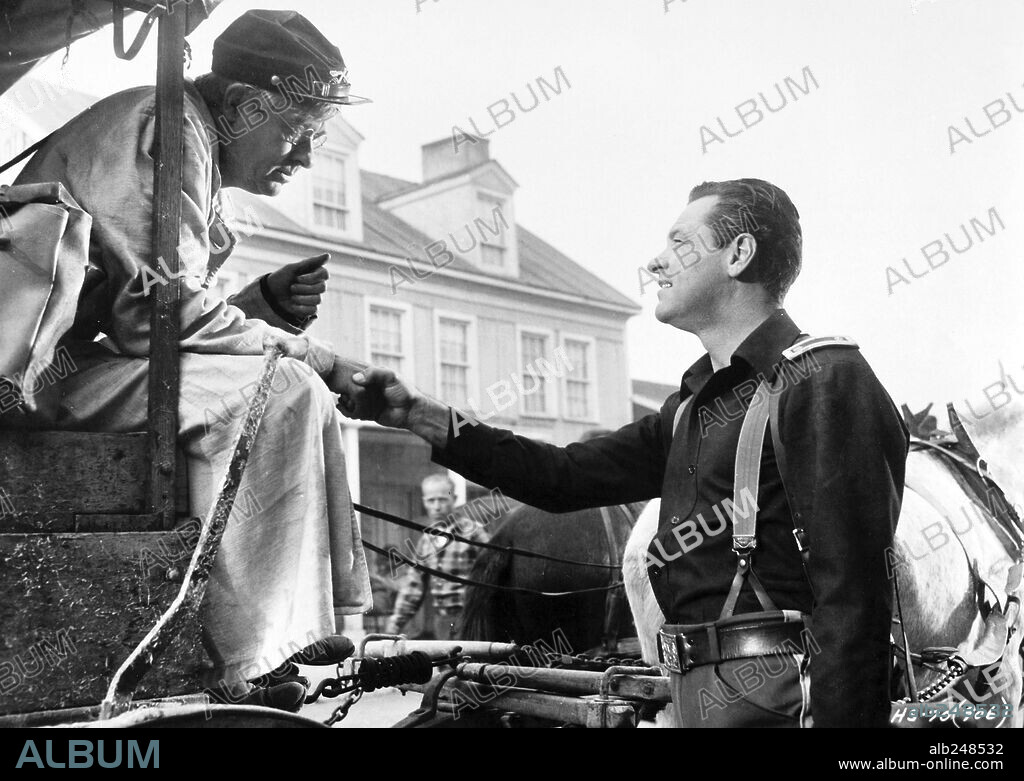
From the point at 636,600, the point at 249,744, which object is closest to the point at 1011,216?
the point at 636,600

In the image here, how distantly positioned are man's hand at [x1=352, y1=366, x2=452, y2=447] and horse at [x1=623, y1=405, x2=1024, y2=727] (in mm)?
1688

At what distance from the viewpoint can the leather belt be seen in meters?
2.08

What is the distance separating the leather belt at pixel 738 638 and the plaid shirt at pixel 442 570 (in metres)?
5.09

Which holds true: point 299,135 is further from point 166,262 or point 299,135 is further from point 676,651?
point 676,651

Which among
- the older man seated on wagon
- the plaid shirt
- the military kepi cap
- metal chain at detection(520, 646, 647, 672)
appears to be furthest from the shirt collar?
the plaid shirt

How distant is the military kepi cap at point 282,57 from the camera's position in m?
2.55

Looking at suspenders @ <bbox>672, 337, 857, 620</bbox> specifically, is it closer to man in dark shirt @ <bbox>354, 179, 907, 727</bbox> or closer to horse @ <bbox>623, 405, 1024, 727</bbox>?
man in dark shirt @ <bbox>354, 179, 907, 727</bbox>

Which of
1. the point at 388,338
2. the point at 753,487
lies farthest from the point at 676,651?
the point at 388,338

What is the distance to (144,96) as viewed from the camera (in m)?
2.38

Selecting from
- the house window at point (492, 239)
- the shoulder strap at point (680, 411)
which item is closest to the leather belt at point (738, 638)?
the shoulder strap at point (680, 411)

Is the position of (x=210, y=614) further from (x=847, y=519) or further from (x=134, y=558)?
(x=847, y=519)

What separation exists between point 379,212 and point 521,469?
51.1ft

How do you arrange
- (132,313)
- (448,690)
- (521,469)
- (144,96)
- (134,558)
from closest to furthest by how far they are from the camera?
(134,558) < (132,313) < (144,96) < (521,469) < (448,690)

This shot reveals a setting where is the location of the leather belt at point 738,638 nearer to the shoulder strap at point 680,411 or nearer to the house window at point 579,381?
the shoulder strap at point 680,411
